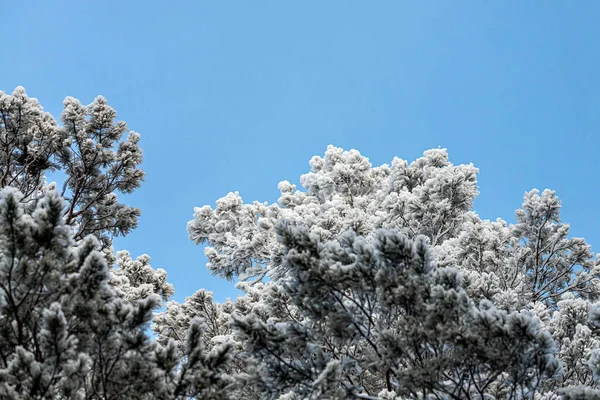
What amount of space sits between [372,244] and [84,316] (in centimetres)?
198

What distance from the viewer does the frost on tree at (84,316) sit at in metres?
3.38

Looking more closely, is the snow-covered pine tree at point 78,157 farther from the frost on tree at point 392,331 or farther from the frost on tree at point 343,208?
the frost on tree at point 392,331

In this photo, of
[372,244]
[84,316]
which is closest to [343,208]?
[372,244]

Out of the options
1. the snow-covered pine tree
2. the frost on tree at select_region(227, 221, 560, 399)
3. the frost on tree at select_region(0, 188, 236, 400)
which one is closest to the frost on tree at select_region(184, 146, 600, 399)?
the frost on tree at select_region(227, 221, 560, 399)

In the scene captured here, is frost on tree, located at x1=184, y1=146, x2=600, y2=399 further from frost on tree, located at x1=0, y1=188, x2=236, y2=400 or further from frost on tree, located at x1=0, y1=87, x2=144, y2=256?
frost on tree, located at x1=0, y1=87, x2=144, y2=256

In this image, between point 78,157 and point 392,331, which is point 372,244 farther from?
point 78,157

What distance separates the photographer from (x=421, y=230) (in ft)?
33.6

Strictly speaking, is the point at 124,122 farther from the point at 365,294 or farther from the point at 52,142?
the point at 365,294

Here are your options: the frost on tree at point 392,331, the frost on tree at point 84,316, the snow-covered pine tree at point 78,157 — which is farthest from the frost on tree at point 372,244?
the snow-covered pine tree at point 78,157

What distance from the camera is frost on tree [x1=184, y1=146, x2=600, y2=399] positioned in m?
3.78

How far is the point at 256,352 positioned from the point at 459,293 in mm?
1435

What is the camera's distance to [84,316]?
11.1 feet

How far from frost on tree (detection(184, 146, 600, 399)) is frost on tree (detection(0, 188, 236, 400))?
460 millimetres

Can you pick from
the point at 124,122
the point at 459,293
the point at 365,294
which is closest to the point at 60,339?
the point at 365,294
